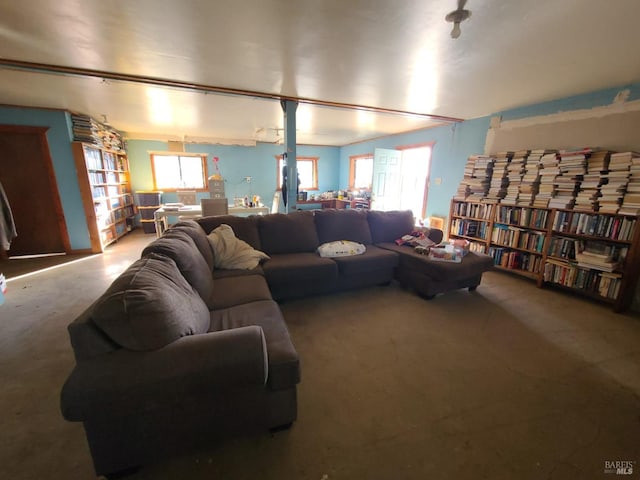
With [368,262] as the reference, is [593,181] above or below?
above

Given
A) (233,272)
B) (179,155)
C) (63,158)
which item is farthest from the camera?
(179,155)

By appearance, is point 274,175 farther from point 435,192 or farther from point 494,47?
point 494,47

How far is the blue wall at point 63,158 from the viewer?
3717mm

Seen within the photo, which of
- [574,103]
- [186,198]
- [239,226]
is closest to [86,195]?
[186,198]

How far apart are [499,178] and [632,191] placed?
4.07 ft

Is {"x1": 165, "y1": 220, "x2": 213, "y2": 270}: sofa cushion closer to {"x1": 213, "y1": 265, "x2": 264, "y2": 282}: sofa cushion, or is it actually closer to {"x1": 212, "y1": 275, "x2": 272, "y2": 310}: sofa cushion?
{"x1": 213, "y1": 265, "x2": 264, "y2": 282}: sofa cushion

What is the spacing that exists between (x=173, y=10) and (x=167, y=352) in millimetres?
1990

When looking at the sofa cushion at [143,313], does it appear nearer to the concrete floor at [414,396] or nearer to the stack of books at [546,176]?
→ the concrete floor at [414,396]

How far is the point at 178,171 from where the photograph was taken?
662 centimetres

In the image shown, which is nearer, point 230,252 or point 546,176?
point 230,252

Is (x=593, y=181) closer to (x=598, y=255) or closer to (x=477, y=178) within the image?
(x=598, y=255)

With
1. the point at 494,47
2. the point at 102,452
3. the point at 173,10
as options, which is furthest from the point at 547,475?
the point at 173,10

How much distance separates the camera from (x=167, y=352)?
1017 millimetres

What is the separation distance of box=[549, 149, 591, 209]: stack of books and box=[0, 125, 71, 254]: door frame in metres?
6.91
